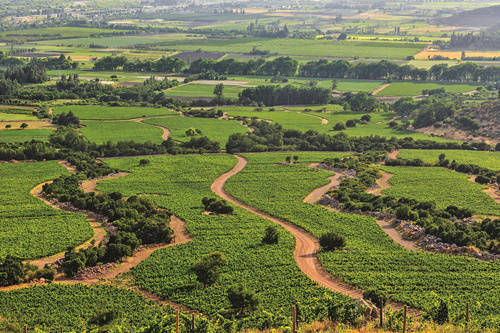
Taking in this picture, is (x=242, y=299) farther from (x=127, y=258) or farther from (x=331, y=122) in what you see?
(x=331, y=122)

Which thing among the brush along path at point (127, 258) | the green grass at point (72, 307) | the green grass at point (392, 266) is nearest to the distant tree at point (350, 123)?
the green grass at point (392, 266)

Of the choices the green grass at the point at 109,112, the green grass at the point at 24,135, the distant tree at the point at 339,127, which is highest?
the green grass at the point at 109,112

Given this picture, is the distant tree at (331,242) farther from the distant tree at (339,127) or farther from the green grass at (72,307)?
the distant tree at (339,127)

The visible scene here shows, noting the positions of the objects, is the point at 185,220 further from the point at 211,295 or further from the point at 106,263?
the point at 211,295

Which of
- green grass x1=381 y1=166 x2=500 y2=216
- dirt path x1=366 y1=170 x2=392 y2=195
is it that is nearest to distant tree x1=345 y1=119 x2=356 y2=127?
green grass x1=381 y1=166 x2=500 y2=216

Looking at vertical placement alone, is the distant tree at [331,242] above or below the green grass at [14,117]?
below
